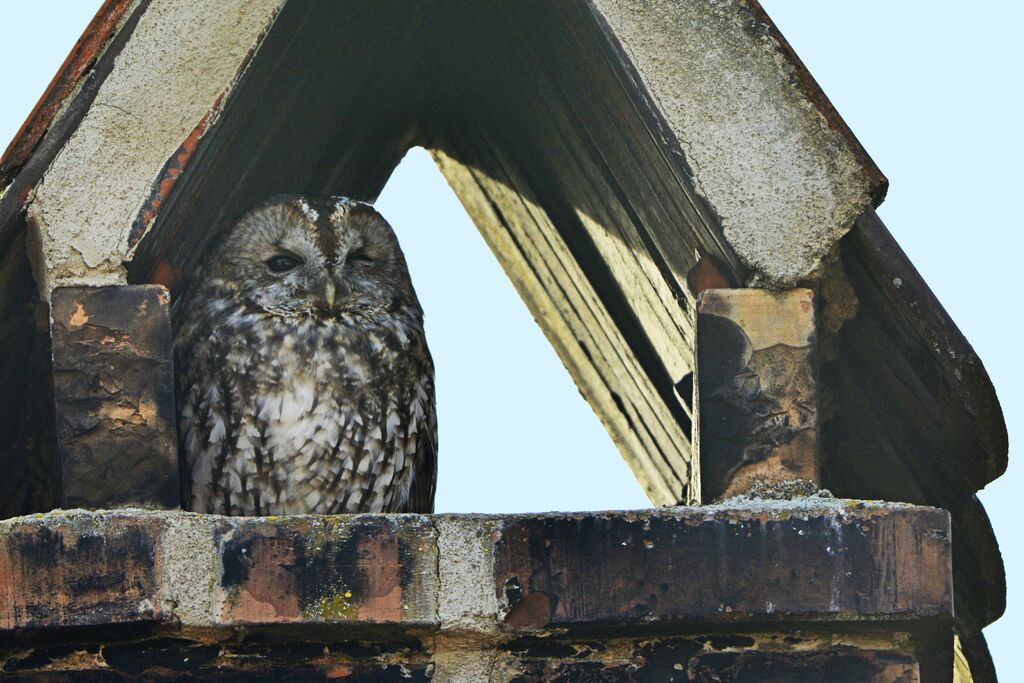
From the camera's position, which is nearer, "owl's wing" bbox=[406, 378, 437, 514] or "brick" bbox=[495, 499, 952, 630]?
"brick" bbox=[495, 499, 952, 630]

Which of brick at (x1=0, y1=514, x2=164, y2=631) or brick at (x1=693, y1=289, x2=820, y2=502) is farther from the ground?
brick at (x1=693, y1=289, x2=820, y2=502)

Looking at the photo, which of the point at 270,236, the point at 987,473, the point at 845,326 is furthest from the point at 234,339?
the point at 987,473

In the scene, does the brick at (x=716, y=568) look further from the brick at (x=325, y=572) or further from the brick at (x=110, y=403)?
the brick at (x=110, y=403)

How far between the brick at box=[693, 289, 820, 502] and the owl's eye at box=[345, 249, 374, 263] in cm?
122

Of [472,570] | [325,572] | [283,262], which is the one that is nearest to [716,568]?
[472,570]

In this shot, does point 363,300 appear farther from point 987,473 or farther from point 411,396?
point 987,473

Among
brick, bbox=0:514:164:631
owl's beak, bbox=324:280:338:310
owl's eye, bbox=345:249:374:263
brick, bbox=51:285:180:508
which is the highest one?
owl's eye, bbox=345:249:374:263

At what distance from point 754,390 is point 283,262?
1.39 m

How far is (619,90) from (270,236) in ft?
3.64

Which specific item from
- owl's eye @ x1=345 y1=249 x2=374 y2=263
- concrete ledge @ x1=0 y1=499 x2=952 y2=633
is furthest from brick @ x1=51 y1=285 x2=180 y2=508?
owl's eye @ x1=345 y1=249 x2=374 y2=263

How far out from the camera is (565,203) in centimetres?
451

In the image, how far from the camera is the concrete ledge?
3150 mm

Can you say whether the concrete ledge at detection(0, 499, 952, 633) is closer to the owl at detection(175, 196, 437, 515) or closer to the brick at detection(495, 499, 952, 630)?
the brick at detection(495, 499, 952, 630)

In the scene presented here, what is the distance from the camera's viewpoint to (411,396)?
4305 mm
